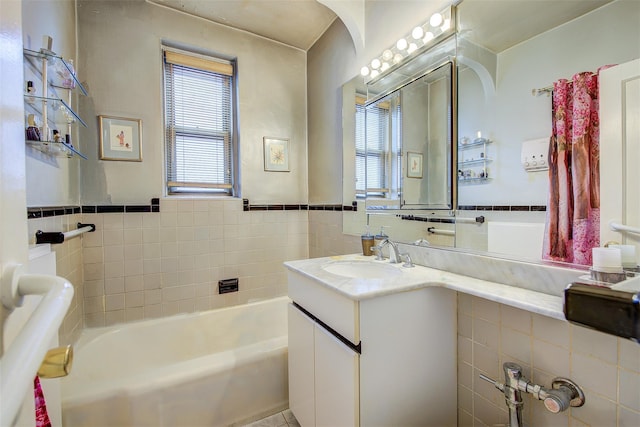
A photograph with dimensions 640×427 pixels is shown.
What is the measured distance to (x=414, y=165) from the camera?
1.63 metres

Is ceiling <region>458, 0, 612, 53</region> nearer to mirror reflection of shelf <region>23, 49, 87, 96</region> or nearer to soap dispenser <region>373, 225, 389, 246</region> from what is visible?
soap dispenser <region>373, 225, 389, 246</region>

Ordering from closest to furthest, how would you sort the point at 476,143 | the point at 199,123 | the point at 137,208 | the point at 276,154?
the point at 476,143 < the point at 137,208 < the point at 199,123 < the point at 276,154

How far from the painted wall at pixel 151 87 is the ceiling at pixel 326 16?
0.33ft

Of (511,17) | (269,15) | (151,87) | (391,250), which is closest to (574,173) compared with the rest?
(511,17)

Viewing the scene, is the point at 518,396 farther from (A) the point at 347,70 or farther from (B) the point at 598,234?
(A) the point at 347,70

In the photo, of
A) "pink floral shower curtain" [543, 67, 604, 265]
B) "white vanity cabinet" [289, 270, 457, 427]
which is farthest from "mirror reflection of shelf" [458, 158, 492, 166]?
"white vanity cabinet" [289, 270, 457, 427]

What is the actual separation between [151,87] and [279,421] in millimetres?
2294

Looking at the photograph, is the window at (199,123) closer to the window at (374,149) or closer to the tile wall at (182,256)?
the tile wall at (182,256)

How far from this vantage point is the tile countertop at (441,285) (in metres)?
0.87

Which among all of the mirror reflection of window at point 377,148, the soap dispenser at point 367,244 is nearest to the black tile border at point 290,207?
the mirror reflection of window at point 377,148

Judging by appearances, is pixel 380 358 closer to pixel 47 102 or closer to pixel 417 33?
pixel 417 33

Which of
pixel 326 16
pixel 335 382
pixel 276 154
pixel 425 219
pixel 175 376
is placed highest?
pixel 326 16

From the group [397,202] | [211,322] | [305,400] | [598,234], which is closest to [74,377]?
[211,322]

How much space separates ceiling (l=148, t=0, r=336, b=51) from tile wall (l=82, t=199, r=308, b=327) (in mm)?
1390
